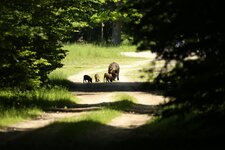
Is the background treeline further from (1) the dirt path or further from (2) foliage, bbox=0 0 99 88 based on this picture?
(1) the dirt path

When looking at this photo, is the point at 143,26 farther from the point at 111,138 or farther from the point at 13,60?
the point at 13,60

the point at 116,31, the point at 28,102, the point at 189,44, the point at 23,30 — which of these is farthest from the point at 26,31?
the point at 116,31

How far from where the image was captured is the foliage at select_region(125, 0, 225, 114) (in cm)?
984

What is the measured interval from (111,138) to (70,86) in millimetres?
20598

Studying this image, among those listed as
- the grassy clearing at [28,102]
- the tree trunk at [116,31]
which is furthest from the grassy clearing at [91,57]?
the grassy clearing at [28,102]

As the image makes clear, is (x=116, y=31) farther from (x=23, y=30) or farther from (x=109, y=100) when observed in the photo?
(x=23, y=30)

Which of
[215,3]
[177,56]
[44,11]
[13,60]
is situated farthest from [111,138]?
[44,11]

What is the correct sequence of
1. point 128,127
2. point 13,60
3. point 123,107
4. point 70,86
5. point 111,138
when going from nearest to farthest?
1. point 111,138
2. point 128,127
3. point 13,60
4. point 123,107
5. point 70,86

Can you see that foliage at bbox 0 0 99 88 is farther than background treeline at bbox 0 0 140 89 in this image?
No

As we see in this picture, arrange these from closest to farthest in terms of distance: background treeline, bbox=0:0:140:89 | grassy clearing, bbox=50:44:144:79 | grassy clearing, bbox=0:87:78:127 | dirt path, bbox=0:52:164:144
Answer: dirt path, bbox=0:52:164:144
background treeline, bbox=0:0:140:89
grassy clearing, bbox=0:87:78:127
grassy clearing, bbox=50:44:144:79

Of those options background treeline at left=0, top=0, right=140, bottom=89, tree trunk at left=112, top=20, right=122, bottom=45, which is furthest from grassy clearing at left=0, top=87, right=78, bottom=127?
tree trunk at left=112, top=20, right=122, bottom=45

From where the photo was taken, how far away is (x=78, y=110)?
21.1m

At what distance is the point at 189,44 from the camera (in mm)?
10391

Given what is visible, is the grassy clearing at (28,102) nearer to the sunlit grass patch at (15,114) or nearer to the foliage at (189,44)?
the sunlit grass patch at (15,114)
